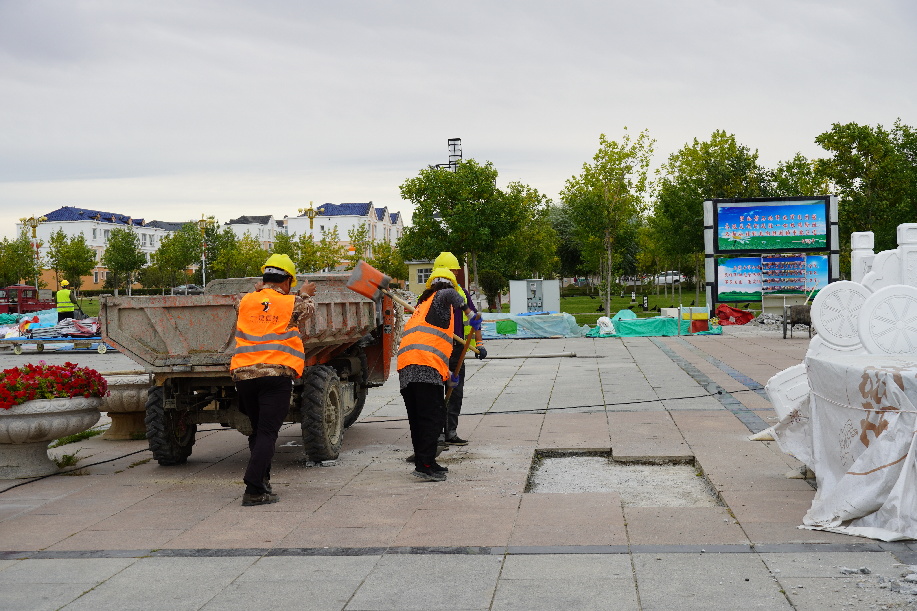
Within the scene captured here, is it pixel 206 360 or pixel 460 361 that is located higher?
pixel 206 360

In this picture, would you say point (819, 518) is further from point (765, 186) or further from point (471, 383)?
point (765, 186)

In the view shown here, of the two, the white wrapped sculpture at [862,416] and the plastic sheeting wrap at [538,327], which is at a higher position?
the white wrapped sculpture at [862,416]

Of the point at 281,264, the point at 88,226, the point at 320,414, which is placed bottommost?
the point at 320,414

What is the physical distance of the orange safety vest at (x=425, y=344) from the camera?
25.4 feet

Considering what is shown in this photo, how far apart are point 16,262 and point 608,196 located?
47.9 metres

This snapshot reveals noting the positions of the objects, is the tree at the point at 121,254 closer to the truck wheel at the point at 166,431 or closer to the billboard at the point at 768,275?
the billboard at the point at 768,275

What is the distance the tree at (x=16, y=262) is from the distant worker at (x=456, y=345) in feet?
220

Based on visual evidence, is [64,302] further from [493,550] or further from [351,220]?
[351,220]

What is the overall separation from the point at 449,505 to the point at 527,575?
70.6 inches

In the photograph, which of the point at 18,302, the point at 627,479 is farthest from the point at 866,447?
the point at 18,302

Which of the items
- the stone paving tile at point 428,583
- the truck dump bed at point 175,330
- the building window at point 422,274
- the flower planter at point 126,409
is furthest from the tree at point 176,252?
the stone paving tile at point 428,583

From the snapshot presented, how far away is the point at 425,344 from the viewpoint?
779cm

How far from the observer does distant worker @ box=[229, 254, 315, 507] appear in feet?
22.6

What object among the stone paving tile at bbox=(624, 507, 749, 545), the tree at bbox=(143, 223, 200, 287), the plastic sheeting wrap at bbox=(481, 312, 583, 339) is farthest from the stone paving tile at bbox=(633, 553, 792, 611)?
the tree at bbox=(143, 223, 200, 287)
